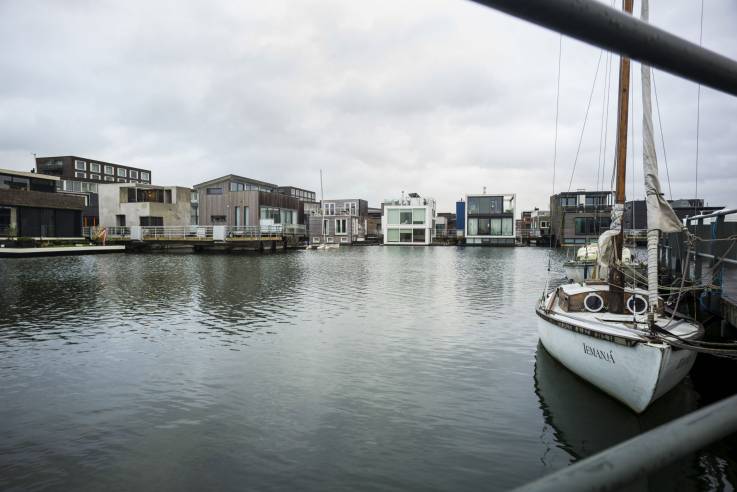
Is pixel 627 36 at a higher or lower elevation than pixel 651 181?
lower

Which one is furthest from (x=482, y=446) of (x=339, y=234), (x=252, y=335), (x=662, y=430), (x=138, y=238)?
(x=339, y=234)

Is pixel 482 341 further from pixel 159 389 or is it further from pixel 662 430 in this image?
pixel 662 430

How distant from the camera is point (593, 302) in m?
12.7

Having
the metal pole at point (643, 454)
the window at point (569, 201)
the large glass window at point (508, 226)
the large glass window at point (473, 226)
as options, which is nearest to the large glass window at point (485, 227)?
the large glass window at point (473, 226)

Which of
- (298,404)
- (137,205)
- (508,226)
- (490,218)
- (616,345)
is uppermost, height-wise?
(137,205)

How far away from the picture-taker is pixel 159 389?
1089cm

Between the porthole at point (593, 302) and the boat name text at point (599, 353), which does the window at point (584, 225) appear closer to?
the porthole at point (593, 302)

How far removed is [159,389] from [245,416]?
289 cm

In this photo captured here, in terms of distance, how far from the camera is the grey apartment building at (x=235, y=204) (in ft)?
225

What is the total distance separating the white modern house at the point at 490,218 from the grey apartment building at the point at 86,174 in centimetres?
7272

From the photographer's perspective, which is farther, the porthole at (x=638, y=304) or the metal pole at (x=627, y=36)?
the porthole at (x=638, y=304)

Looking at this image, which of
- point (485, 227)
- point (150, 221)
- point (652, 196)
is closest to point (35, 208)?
point (150, 221)

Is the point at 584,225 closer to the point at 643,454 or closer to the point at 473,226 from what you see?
the point at 473,226

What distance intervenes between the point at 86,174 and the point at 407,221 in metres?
81.1
